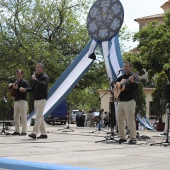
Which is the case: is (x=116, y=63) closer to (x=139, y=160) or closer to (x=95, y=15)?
(x=95, y=15)

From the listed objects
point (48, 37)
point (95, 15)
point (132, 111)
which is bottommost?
point (132, 111)

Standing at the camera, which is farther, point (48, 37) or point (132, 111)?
point (48, 37)

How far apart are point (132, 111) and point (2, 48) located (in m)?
21.2

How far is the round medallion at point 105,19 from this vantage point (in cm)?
1551

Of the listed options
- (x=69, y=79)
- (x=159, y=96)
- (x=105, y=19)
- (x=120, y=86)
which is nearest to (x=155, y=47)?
(x=159, y=96)

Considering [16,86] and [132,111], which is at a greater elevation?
[16,86]

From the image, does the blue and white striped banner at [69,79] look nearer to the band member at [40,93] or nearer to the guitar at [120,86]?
the band member at [40,93]

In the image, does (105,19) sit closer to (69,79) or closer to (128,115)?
(69,79)

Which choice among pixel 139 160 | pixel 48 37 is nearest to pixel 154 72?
pixel 48 37

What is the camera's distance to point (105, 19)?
16031 millimetres

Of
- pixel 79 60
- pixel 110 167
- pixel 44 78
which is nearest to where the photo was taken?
pixel 110 167

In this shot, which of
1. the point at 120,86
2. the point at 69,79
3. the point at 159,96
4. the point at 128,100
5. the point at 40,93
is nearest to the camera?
the point at 120,86

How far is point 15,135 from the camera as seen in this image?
1162 centimetres

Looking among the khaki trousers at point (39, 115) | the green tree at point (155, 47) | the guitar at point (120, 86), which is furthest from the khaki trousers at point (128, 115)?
the green tree at point (155, 47)
